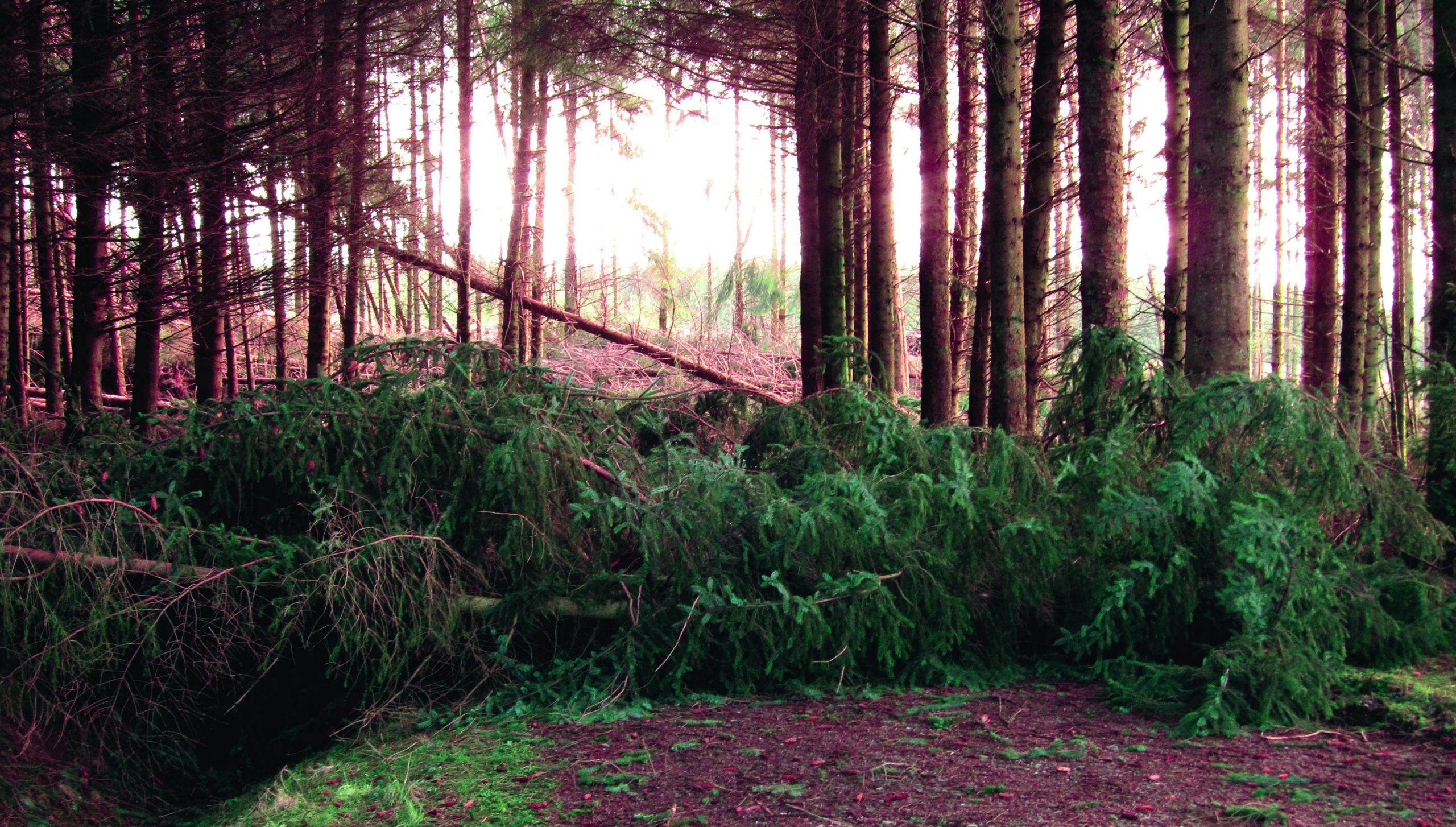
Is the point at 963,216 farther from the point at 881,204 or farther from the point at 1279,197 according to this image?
the point at 1279,197

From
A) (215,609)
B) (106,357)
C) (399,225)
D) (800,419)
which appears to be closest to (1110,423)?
(800,419)

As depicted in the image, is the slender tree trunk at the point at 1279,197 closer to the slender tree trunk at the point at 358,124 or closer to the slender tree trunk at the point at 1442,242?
the slender tree trunk at the point at 1442,242

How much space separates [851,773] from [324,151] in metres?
6.19

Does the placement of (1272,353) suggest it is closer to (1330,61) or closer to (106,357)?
(1330,61)

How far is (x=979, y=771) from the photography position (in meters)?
3.19

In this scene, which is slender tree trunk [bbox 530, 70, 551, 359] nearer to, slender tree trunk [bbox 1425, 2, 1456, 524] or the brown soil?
the brown soil

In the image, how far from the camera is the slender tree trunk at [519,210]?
1191cm

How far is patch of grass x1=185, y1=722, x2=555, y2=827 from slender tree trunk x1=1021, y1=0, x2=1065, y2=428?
15.3ft

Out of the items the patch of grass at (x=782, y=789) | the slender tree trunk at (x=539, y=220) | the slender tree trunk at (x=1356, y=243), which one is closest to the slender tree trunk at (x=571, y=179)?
the slender tree trunk at (x=539, y=220)

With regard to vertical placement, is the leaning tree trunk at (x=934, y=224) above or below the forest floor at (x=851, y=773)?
above

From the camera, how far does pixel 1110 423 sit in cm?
498

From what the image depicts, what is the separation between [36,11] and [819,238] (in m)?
6.08

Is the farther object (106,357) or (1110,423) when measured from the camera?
(106,357)

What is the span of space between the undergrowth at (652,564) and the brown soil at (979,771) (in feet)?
0.96
